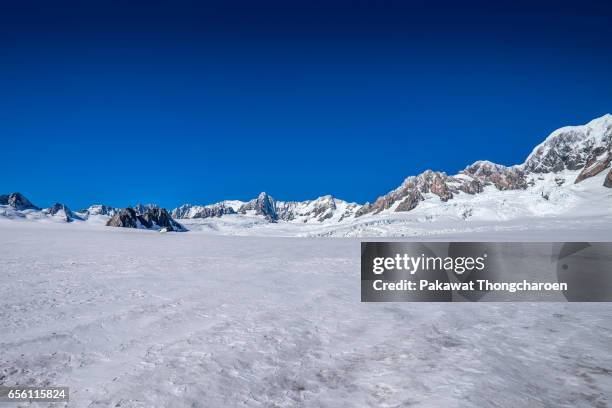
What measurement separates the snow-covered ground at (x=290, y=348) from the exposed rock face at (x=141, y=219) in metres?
117

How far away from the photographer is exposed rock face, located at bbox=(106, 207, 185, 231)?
118m

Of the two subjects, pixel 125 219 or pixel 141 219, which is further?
pixel 141 219

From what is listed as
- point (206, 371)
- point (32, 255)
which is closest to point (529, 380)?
point (206, 371)

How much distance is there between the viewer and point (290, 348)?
19.1 feet

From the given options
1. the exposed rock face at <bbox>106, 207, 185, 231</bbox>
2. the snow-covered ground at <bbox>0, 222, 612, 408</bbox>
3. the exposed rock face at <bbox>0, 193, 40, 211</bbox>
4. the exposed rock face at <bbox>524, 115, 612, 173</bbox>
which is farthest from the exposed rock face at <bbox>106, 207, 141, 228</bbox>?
the exposed rock face at <bbox>524, 115, 612, 173</bbox>

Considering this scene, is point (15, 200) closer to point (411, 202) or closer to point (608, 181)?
point (411, 202)

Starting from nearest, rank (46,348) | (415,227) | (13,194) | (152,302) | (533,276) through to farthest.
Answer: (46,348)
(152,302)
(533,276)
(415,227)
(13,194)

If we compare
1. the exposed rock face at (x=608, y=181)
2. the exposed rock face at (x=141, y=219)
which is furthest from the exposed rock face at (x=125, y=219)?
the exposed rock face at (x=608, y=181)

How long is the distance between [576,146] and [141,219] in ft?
734

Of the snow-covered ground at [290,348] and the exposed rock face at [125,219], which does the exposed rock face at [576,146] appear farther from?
the snow-covered ground at [290,348]

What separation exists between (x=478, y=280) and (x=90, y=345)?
9998 mm

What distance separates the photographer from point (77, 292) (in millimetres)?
9398

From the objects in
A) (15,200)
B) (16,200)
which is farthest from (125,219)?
(16,200)

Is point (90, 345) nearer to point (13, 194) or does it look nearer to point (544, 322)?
point (544, 322)
